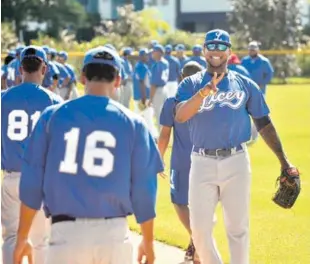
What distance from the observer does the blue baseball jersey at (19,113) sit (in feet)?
23.6

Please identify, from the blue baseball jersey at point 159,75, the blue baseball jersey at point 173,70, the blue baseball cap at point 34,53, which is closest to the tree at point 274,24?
the blue baseball jersey at point 173,70

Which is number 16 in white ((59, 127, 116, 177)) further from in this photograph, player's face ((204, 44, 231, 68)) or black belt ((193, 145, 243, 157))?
player's face ((204, 44, 231, 68))

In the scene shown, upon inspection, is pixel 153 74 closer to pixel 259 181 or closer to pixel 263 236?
pixel 259 181

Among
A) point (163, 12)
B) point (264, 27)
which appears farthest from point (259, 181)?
point (163, 12)

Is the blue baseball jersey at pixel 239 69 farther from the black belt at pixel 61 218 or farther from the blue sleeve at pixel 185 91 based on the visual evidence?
the black belt at pixel 61 218

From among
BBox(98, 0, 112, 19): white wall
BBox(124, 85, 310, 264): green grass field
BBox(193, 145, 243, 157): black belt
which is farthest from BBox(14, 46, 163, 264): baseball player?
BBox(98, 0, 112, 19): white wall

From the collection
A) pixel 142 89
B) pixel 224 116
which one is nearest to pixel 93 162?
pixel 224 116

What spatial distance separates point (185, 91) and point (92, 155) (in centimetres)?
262

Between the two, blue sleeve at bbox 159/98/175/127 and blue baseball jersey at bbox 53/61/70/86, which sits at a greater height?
blue sleeve at bbox 159/98/175/127

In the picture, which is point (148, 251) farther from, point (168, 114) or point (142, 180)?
point (168, 114)

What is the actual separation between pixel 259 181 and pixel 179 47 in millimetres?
12235

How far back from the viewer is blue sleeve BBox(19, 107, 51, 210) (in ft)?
16.4

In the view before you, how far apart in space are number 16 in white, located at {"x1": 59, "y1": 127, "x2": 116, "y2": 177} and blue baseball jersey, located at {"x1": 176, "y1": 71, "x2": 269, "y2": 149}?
237 cm

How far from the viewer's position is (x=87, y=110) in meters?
4.93
